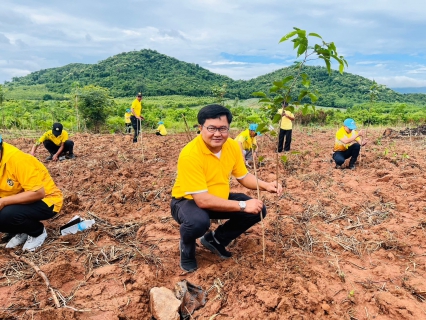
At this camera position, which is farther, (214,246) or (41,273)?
(214,246)

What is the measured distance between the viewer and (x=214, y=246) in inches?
106

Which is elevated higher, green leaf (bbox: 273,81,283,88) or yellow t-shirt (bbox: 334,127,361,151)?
green leaf (bbox: 273,81,283,88)

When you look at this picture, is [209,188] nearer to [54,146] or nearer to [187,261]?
[187,261]

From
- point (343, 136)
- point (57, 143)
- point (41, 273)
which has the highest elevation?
point (343, 136)

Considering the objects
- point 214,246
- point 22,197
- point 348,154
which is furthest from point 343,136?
point 22,197

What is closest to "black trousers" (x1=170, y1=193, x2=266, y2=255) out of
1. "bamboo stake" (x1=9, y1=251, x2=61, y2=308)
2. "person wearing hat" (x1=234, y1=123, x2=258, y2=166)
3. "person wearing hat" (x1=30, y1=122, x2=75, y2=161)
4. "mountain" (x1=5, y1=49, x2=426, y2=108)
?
"bamboo stake" (x1=9, y1=251, x2=61, y2=308)

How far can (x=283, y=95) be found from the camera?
226cm

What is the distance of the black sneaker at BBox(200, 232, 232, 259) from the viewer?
2.67m

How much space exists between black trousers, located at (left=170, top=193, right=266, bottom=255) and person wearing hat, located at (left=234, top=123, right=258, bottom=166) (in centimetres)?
305

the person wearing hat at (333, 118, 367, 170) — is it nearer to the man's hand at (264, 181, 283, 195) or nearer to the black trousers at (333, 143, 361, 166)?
the black trousers at (333, 143, 361, 166)

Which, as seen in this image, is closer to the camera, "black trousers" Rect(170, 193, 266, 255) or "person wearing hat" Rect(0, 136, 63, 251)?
"black trousers" Rect(170, 193, 266, 255)

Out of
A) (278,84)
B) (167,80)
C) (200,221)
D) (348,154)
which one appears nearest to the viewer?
(278,84)

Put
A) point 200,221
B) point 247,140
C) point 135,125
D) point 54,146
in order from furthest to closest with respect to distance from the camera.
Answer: point 135,125, point 54,146, point 247,140, point 200,221

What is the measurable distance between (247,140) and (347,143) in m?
1.88
